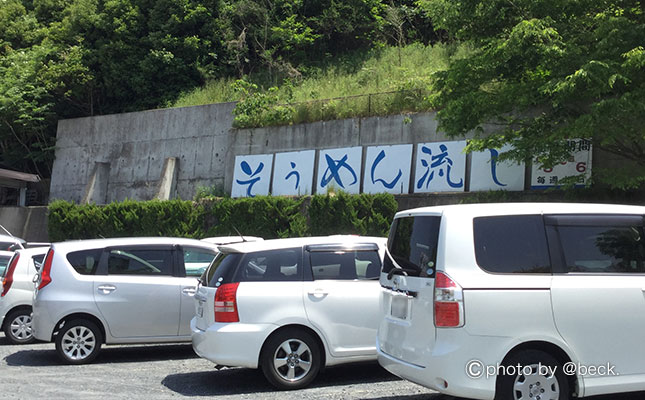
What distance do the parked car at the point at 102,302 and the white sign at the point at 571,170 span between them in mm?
9092

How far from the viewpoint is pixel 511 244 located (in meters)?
5.75

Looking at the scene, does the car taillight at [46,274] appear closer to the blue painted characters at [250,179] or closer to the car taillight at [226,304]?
the car taillight at [226,304]

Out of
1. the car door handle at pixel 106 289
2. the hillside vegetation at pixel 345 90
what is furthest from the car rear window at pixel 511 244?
the hillside vegetation at pixel 345 90

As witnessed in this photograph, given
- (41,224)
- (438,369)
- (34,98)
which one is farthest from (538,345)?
(34,98)

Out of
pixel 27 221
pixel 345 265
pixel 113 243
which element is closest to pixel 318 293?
pixel 345 265

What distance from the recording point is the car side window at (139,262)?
31.8ft

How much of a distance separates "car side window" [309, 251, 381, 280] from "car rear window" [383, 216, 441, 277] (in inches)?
49.6

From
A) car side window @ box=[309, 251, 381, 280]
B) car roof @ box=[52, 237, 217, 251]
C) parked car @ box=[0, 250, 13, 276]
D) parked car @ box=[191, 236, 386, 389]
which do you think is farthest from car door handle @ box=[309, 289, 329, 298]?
parked car @ box=[0, 250, 13, 276]

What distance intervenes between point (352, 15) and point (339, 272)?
23.3 meters

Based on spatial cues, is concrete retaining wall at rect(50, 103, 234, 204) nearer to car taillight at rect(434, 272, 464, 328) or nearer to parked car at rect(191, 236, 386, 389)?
parked car at rect(191, 236, 386, 389)

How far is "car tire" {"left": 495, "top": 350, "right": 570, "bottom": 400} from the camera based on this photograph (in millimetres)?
5484

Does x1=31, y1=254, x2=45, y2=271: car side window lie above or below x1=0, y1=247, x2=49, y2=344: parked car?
above

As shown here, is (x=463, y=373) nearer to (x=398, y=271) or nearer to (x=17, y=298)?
(x=398, y=271)

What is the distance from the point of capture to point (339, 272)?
7895 mm
